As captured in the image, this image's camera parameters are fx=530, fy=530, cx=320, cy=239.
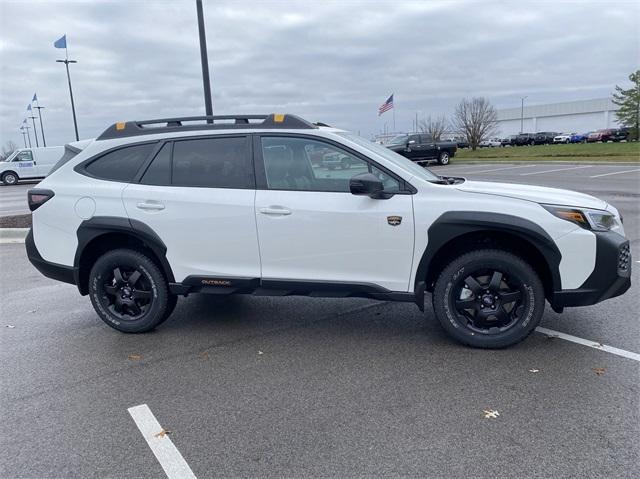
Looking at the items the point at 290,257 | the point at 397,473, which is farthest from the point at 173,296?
the point at 397,473

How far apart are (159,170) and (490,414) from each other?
3.29 meters

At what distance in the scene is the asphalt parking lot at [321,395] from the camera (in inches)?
112

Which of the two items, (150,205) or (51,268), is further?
(51,268)

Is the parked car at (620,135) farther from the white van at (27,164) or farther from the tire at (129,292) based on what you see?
the tire at (129,292)

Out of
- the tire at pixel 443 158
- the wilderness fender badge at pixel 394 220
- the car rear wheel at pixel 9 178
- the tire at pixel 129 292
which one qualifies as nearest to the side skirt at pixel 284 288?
the tire at pixel 129 292

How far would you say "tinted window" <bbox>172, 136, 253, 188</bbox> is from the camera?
448 centimetres

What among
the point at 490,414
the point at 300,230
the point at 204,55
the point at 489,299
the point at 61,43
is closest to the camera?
the point at 490,414

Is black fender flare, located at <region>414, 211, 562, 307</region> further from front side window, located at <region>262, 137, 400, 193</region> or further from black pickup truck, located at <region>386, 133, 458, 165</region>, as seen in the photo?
black pickup truck, located at <region>386, 133, 458, 165</region>

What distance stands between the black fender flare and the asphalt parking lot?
0.75 meters

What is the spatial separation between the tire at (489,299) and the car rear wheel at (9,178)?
30.9 metres

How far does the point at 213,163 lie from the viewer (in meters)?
4.56

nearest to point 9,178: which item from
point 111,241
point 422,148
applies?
point 422,148

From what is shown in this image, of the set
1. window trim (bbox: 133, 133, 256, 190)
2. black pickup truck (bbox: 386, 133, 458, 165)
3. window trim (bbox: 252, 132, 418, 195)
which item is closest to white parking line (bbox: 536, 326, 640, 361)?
window trim (bbox: 252, 132, 418, 195)

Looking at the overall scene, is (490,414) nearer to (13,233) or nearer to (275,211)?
(275,211)
